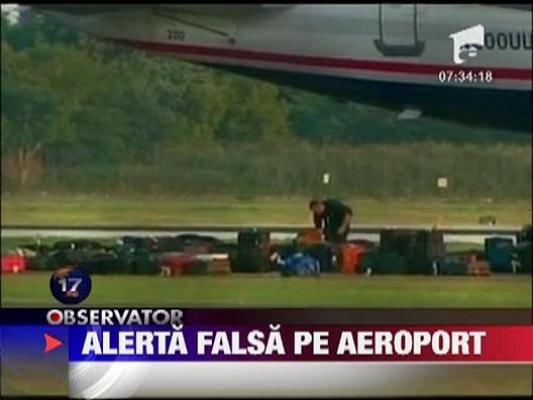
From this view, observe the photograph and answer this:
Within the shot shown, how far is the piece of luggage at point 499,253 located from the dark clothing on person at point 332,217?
0.58 metres

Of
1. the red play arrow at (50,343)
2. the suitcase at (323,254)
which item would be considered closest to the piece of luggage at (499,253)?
the suitcase at (323,254)

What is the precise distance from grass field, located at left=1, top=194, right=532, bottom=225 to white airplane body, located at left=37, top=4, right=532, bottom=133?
360 mm

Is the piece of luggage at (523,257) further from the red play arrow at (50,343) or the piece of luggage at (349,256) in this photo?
the red play arrow at (50,343)

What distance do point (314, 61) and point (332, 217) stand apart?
55 cm

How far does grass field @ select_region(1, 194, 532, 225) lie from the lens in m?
3.38

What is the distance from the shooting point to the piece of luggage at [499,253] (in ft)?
11.8

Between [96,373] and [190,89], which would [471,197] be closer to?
[190,89]

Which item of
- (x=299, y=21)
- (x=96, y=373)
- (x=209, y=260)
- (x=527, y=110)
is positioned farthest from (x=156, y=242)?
(x=527, y=110)

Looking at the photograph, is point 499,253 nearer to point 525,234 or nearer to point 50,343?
point 525,234

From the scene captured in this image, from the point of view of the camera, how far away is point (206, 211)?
342 cm

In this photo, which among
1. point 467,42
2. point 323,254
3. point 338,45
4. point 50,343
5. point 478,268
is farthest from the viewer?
point 478,268
